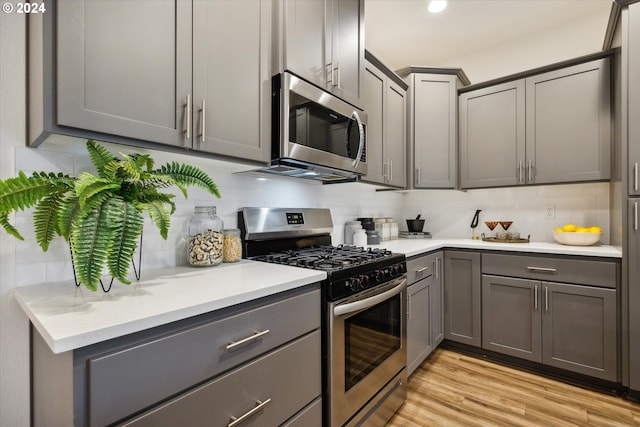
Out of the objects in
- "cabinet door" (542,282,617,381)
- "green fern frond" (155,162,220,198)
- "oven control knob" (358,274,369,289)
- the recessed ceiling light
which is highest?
the recessed ceiling light

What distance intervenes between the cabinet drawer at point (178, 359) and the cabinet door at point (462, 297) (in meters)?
1.91

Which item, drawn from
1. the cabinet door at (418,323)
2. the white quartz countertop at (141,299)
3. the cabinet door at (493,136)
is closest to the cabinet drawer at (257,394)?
the white quartz countertop at (141,299)

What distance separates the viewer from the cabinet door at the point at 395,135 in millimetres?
2613

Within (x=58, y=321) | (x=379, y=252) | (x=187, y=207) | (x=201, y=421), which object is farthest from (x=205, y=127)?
(x=379, y=252)

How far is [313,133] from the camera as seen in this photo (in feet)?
5.56

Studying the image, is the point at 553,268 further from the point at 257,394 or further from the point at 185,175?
the point at 185,175

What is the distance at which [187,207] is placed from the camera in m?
1.56

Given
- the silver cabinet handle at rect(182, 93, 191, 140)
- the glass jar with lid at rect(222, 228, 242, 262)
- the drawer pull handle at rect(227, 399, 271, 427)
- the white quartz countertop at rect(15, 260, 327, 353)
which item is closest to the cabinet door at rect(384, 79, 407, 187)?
the glass jar with lid at rect(222, 228, 242, 262)

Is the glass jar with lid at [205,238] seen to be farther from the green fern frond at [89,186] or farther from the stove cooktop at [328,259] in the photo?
the green fern frond at [89,186]

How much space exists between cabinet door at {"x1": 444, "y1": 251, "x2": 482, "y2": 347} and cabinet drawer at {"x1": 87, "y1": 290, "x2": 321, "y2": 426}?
1911 mm

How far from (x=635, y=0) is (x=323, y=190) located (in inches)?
90.9

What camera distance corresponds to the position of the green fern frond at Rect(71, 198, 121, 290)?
0.80 m

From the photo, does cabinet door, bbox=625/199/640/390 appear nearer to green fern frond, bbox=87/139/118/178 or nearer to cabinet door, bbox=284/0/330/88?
cabinet door, bbox=284/0/330/88

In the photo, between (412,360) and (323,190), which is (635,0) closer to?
(323,190)
